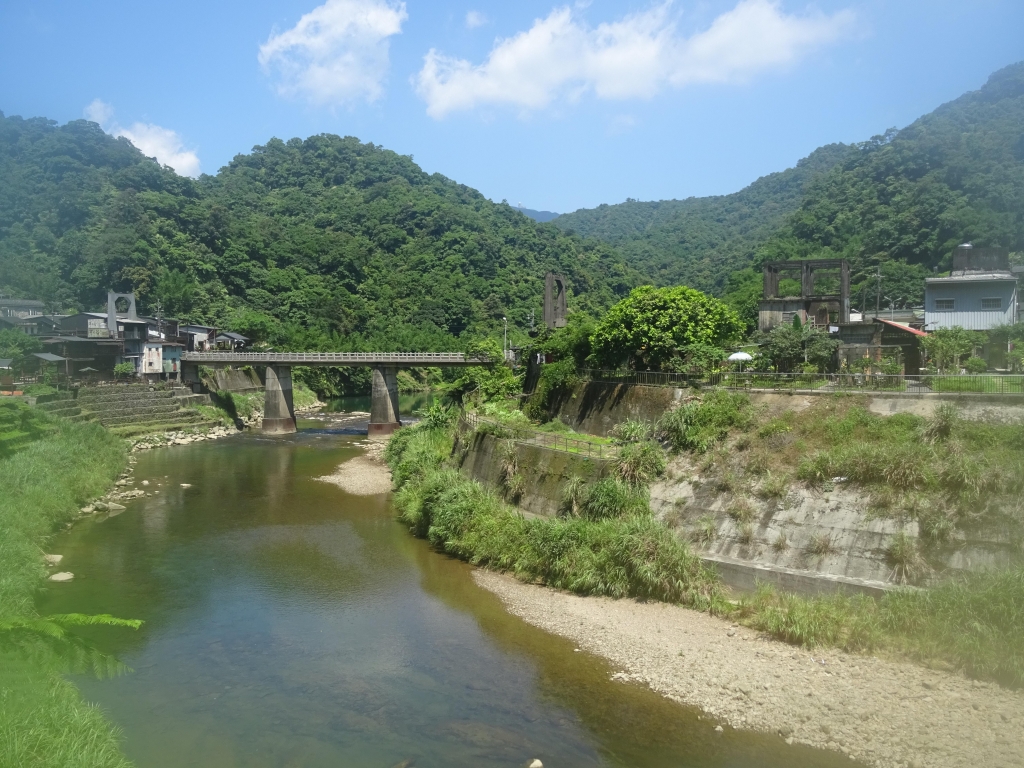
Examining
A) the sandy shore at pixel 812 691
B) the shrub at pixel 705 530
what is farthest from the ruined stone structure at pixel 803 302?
the sandy shore at pixel 812 691

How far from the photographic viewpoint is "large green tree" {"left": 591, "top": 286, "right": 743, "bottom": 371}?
35156mm

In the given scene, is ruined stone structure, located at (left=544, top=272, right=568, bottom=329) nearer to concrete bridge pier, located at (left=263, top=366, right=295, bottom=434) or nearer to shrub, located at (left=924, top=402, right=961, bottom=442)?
concrete bridge pier, located at (left=263, top=366, right=295, bottom=434)

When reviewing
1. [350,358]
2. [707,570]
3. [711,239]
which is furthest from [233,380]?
[711,239]

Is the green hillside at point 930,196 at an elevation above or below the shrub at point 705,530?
above

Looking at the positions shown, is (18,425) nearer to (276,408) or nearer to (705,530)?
(276,408)

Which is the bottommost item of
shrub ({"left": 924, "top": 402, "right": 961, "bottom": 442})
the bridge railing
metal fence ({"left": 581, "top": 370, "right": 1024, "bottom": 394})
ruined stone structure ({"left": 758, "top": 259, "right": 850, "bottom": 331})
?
shrub ({"left": 924, "top": 402, "right": 961, "bottom": 442})

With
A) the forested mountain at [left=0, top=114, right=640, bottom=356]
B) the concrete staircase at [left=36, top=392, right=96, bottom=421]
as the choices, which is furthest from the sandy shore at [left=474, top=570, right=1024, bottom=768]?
the forested mountain at [left=0, top=114, right=640, bottom=356]

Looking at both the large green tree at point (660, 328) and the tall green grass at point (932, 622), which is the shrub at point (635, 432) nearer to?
the large green tree at point (660, 328)

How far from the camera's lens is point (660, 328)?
1391 inches

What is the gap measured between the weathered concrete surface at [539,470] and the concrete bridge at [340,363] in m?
29.3

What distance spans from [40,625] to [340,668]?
359 inches

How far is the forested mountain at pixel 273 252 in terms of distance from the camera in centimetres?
9700

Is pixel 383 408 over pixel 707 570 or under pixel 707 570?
over

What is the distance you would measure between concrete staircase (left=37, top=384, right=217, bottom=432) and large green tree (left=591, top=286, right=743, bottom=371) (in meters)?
38.6
